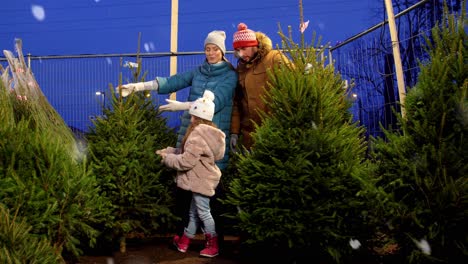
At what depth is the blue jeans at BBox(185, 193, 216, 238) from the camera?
18.4 ft

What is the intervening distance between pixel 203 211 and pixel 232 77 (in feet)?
5.40

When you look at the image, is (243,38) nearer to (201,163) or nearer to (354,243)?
(201,163)

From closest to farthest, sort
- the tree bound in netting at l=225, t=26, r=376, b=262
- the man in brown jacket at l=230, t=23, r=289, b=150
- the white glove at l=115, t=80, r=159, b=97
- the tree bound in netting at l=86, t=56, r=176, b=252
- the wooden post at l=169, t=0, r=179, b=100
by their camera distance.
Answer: the tree bound in netting at l=225, t=26, r=376, b=262, the tree bound in netting at l=86, t=56, r=176, b=252, the white glove at l=115, t=80, r=159, b=97, the man in brown jacket at l=230, t=23, r=289, b=150, the wooden post at l=169, t=0, r=179, b=100

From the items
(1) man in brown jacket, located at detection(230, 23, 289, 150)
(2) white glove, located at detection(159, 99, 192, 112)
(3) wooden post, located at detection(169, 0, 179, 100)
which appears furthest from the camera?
(3) wooden post, located at detection(169, 0, 179, 100)

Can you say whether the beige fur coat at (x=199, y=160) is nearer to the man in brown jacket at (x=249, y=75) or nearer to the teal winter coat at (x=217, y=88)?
the teal winter coat at (x=217, y=88)

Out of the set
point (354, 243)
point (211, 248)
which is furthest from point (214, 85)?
point (354, 243)

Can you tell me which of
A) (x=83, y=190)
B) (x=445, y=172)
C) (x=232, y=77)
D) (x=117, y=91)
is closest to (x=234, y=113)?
(x=232, y=77)

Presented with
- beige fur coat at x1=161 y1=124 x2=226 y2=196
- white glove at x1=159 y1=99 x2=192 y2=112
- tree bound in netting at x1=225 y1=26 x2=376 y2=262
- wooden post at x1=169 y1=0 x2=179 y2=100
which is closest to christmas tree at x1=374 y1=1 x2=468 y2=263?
tree bound in netting at x1=225 y1=26 x2=376 y2=262

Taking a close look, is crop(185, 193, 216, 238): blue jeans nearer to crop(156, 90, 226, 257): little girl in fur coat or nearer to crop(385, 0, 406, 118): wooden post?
crop(156, 90, 226, 257): little girl in fur coat

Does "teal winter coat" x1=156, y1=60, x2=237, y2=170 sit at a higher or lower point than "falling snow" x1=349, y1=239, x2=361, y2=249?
higher

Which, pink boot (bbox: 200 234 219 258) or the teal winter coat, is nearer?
pink boot (bbox: 200 234 219 258)

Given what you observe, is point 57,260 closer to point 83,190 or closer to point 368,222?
point 83,190

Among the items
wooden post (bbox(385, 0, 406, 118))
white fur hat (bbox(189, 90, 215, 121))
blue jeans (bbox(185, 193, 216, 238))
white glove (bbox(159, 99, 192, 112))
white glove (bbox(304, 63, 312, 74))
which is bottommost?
blue jeans (bbox(185, 193, 216, 238))

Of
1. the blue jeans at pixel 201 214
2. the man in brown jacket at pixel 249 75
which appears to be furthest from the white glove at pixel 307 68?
the blue jeans at pixel 201 214
